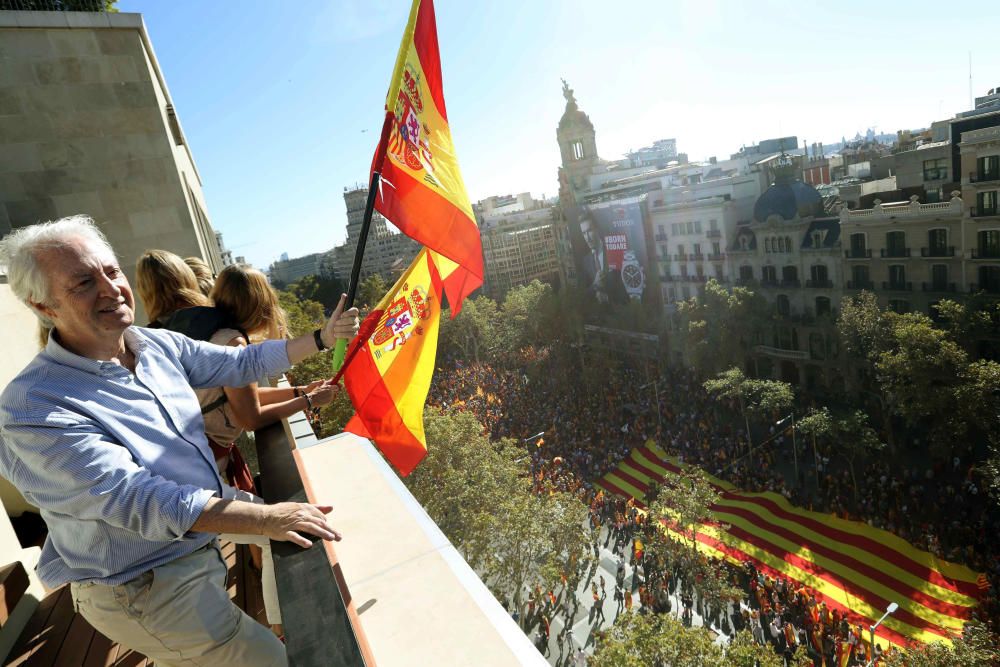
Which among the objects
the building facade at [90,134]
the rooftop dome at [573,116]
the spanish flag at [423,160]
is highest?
the rooftop dome at [573,116]

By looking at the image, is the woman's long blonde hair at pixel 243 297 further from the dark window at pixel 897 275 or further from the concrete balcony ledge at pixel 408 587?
the dark window at pixel 897 275

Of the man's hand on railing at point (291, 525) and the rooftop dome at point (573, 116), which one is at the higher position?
the rooftop dome at point (573, 116)

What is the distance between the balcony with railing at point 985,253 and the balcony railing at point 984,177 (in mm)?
2318

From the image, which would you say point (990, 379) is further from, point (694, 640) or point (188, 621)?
point (188, 621)

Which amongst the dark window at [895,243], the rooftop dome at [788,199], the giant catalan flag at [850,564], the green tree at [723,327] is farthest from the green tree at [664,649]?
the rooftop dome at [788,199]

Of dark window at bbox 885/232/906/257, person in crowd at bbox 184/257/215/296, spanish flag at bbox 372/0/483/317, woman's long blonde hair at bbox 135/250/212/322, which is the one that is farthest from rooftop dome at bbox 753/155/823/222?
woman's long blonde hair at bbox 135/250/212/322

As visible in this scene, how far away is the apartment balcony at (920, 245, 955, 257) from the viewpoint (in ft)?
65.6

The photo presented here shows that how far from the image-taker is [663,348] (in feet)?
106

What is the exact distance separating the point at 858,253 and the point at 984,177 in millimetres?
5124

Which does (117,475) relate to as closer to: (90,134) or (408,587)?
(408,587)

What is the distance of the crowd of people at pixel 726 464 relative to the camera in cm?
1288

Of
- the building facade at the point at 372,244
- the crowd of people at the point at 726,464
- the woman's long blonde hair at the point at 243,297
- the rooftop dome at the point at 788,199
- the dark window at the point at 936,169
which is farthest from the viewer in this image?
the building facade at the point at 372,244

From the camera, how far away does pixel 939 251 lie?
67.0 feet

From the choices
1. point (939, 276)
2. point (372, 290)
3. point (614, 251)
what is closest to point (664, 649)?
point (939, 276)
